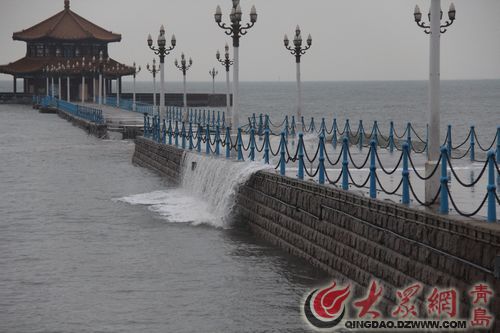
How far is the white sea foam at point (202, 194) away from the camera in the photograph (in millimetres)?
24656

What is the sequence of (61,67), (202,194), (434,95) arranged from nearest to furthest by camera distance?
(434,95), (202,194), (61,67)

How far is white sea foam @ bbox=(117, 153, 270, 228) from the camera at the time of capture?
24.7 m

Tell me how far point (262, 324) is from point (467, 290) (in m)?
4.48

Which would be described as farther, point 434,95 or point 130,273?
point 130,273

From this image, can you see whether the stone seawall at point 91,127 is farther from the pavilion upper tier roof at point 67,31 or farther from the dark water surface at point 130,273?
the pavilion upper tier roof at point 67,31

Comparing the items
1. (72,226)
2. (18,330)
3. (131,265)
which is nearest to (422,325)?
(18,330)

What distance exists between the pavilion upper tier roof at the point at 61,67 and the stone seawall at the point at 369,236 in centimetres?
7874

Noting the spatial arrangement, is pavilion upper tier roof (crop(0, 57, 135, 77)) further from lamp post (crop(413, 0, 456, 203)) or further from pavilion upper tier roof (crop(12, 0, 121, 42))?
lamp post (crop(413, 0, 456, 203))

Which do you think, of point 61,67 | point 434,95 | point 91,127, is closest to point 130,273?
point 434,95

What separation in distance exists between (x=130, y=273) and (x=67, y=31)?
10145 cm

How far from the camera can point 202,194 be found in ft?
92.1

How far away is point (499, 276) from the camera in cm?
1195

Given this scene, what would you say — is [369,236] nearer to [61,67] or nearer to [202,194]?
[202,194]

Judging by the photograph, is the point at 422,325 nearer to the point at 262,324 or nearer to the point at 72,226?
the point at 262,324
